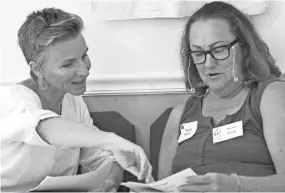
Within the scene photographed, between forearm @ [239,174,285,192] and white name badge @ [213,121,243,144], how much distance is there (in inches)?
9.2

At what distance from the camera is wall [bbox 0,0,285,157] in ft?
7.25

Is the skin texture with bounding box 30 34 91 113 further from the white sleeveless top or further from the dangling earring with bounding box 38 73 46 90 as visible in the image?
the white sleeveless top

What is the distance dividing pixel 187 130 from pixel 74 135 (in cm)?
52

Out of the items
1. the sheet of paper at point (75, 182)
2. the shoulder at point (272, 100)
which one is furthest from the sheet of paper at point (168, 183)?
the shoulder at point (272, 100)

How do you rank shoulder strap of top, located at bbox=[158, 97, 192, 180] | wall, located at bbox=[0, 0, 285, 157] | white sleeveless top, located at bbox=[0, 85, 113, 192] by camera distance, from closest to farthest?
white sleeveless top, located at bbox=[0, 85, 113, 192], shoulder strap of top, located at bbox=[158, 97, 192, 180], wall, located at bbox=[0, 0, 285, 157]

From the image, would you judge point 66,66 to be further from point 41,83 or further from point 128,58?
point 128,58

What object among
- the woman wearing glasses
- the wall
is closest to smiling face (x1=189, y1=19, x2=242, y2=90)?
the woman wearing glasses

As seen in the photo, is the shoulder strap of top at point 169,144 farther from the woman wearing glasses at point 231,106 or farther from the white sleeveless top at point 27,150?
the white sleeveless top at point 27,150

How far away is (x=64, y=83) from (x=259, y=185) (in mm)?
827

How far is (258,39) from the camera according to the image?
1865mm

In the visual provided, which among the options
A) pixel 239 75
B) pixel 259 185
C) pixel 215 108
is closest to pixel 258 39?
pixel 239 75

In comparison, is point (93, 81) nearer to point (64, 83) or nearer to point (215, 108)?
point (64, 83)

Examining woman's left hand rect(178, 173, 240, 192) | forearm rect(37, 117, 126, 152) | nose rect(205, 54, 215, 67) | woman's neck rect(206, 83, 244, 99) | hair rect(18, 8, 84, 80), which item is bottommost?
woman's left hand rect(178, 173, 240, 192)

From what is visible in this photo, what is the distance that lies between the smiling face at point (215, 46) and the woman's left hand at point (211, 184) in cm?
44
